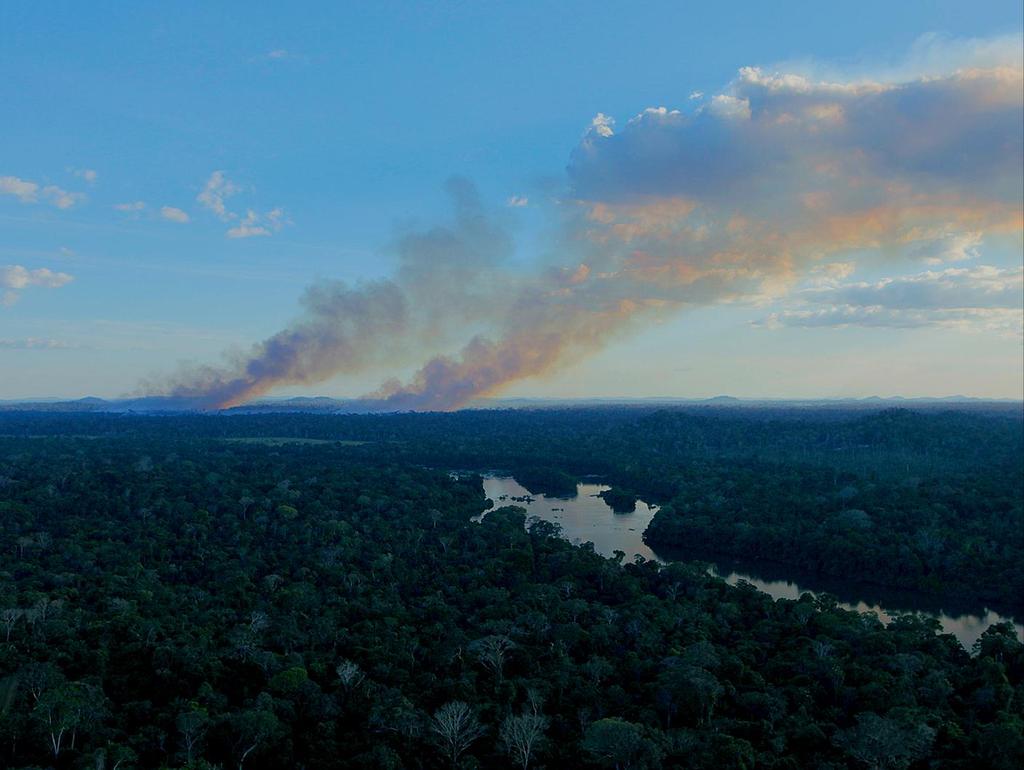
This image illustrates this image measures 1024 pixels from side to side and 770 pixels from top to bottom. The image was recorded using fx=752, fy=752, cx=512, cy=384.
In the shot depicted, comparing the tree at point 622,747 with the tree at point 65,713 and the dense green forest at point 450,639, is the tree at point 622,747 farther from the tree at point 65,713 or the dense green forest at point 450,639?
the tree at point 65,713

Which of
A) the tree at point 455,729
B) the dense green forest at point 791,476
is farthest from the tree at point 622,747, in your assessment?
the dense green forest at point 791,476

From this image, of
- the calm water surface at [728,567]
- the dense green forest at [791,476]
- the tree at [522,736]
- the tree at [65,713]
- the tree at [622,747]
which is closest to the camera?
the tree at [622,747]

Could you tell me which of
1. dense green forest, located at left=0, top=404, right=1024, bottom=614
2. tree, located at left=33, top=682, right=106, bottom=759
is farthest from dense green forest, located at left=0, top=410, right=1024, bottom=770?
dense green forest, located at left=0, top=404, right=1024, bottom=614

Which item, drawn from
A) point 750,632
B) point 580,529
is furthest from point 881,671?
point 580,529

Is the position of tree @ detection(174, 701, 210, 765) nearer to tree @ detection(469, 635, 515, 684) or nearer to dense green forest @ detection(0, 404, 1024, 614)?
tree @ detection(469, 635, 515, 684)

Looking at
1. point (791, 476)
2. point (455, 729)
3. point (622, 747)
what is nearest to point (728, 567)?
point (791, 476)

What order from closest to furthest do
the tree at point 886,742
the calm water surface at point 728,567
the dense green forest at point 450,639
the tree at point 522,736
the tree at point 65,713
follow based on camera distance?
the tree at point 65,713
the tree at point 886,742
the tree at point 522,736
the dense green forest at point 450,639
the calm water surface at point 728,567

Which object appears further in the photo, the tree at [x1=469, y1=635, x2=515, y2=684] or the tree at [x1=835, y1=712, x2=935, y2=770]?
the tree at [x1=469, y1=635, x2=515, y2=684]
